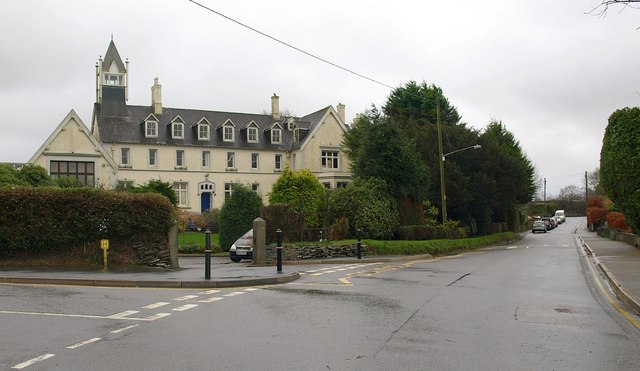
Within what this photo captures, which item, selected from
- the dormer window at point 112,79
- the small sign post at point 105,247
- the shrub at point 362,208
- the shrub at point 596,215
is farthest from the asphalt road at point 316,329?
the shrub at point 596,215

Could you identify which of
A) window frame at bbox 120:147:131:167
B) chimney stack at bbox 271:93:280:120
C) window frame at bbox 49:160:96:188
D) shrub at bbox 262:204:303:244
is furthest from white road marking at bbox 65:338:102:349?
chimney stack at bbox 271:93:280:120

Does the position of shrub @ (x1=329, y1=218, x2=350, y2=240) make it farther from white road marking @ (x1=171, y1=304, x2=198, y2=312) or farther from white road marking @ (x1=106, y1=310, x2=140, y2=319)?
white road marking @ (x1=106, y1=310, x2=140, y2=319)

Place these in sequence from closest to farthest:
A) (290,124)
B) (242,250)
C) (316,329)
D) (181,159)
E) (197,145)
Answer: (316,329), (242,250), (181,159), (197,145), (290,124)

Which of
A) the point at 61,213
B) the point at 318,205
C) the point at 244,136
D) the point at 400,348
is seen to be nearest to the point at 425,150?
the point at 318,205

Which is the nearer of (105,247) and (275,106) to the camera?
(105,247)

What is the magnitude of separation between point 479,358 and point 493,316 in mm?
3274

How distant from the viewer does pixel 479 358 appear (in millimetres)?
7273

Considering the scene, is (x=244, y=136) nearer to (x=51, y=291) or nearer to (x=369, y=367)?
(x=51, y=291)

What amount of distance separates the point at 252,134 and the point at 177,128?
7675 millimetres

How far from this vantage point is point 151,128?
57.2 metres

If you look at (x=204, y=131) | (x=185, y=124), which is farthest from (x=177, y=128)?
(x=204, y=131)

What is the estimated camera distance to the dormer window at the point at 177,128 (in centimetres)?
5816

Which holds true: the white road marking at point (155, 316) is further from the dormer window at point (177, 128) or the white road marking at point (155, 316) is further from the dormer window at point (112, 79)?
the dormer window at point (112, 79)

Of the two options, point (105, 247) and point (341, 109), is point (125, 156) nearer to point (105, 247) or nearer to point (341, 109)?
point (341, 109)
